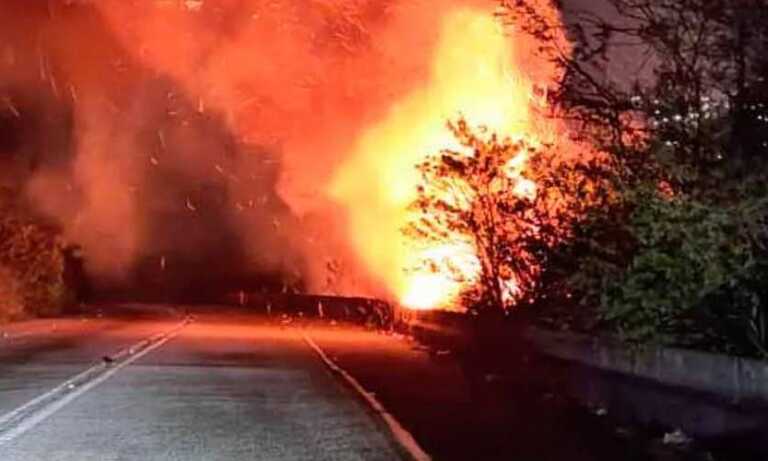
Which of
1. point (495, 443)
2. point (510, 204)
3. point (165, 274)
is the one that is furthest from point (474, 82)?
point (165, 274)

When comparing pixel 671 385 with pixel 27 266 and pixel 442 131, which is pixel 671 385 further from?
pixel 27 266

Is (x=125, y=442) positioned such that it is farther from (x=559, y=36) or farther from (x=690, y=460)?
(x=559, y=36)

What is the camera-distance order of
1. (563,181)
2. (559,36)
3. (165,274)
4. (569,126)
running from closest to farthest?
1. (559,36)
2. (569,126)
3. (563,181)
4. (165,274)

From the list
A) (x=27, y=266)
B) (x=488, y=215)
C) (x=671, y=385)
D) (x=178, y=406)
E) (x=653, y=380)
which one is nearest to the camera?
(x=671, y=385)

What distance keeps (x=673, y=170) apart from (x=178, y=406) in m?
6.62

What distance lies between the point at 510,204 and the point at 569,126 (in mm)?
7244

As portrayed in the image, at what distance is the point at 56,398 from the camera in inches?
→ 715

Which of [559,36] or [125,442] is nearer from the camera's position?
[125,442]

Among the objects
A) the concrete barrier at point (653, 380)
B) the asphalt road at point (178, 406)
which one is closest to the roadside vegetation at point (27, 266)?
the asphalt road at point (178, 406)

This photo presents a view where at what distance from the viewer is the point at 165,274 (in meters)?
95.8

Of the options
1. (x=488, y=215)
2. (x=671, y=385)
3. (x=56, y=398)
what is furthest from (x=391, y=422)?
(x=488, y=215)

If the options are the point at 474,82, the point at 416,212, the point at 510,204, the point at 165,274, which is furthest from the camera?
the point at 165,274

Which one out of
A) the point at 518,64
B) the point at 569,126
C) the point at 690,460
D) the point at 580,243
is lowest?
the point at 690,460

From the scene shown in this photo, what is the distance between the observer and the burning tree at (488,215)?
2570 cm
